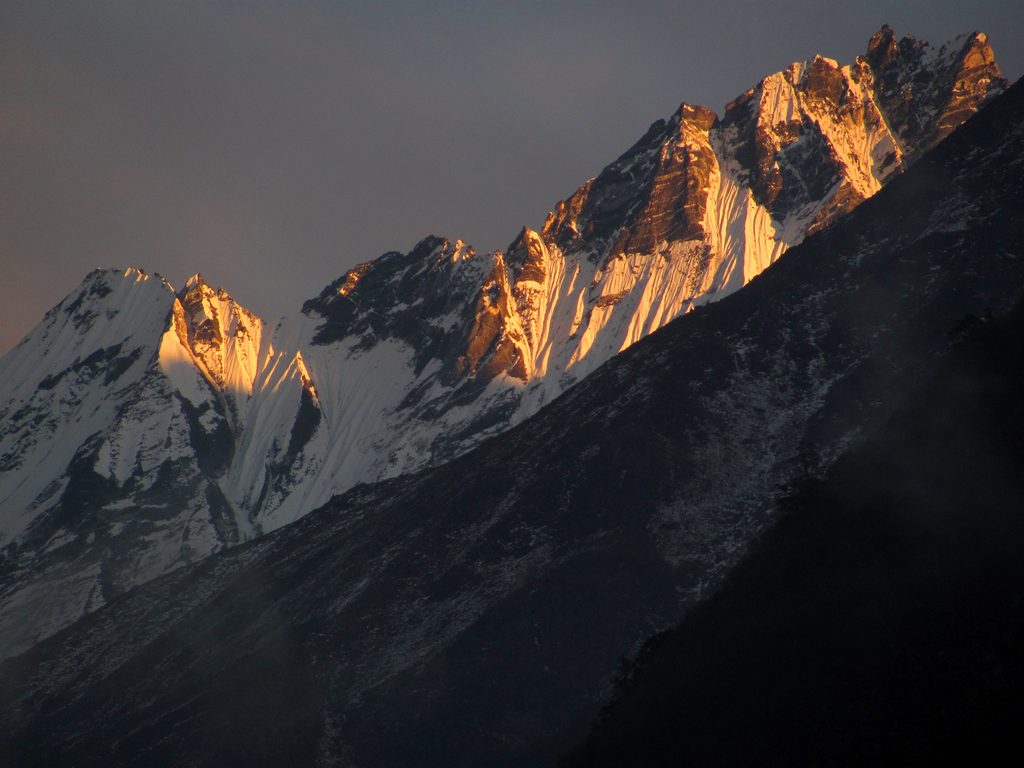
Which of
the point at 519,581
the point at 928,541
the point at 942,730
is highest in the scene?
the point at 519,581

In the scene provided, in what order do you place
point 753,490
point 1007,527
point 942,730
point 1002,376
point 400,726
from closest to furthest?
point 942,730 → point 1007,527 → point 1002,376 → point 400,726 → point 753,490

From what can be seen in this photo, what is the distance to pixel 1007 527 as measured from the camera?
96875mm

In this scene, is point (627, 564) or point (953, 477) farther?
point (627, 564)

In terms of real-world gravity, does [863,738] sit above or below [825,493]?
below

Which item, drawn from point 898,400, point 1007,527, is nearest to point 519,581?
point 898,400

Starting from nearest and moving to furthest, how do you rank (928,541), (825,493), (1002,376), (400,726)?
(928,541)
(1002,376)
(825,493)
(400,726)

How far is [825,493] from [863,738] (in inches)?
1961

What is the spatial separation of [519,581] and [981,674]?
117271 millimetres

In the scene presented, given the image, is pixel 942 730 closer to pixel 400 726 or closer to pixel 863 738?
pixel 863 738

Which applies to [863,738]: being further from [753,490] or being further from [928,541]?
[753,490]

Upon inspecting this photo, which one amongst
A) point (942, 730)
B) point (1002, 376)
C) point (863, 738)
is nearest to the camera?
point (942, 730)

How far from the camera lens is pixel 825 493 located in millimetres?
132250

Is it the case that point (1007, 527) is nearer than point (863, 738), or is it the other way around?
point (863, 738)

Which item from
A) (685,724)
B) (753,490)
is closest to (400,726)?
(753,490)
